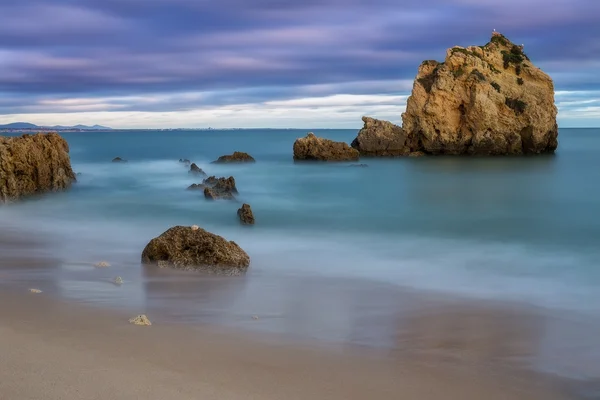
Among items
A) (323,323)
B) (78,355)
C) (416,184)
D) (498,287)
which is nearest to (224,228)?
(498,287)

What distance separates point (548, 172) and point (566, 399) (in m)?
29.5

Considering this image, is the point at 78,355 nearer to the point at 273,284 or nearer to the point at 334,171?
the point at 273,284

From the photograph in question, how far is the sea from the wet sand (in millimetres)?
575

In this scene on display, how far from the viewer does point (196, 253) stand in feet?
31.4

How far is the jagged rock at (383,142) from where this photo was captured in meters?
44.3

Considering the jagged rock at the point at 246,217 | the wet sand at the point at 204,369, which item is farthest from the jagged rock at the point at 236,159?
the wet sand at the point at 204,369

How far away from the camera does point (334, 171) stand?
33.6 metres

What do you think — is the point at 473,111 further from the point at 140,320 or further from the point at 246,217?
the point at 140,320

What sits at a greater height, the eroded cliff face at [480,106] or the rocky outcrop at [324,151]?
the eroded cliff face at [480,106]

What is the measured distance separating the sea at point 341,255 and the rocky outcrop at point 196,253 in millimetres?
299

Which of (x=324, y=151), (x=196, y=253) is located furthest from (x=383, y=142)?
(x=196, y=253)

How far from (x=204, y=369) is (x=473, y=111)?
39.8m

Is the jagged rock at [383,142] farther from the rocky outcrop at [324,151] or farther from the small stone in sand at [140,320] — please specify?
the small stone in sand at [140,320]

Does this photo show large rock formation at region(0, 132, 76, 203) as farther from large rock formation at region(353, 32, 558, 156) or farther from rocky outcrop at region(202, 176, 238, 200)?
large rock formation at region(353, 32, 558, 156)
